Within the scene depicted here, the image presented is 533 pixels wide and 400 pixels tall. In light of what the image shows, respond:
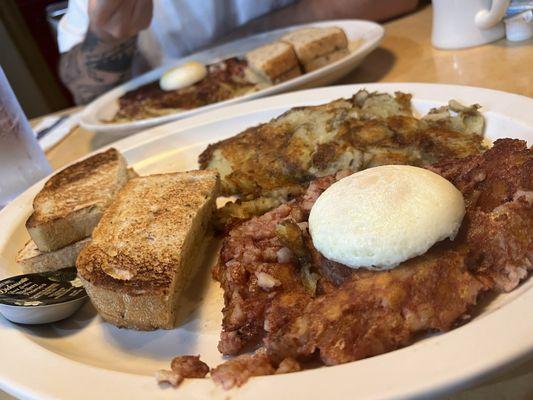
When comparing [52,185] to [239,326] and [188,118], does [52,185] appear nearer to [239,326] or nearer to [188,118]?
[188,118]

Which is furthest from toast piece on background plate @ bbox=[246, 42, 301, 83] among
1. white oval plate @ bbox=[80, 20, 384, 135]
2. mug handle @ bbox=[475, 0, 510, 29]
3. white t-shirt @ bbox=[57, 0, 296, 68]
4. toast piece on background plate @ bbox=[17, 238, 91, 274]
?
toast piece on background plate @ bbox=[17, 238, 91, 274]

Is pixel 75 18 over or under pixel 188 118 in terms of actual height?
over

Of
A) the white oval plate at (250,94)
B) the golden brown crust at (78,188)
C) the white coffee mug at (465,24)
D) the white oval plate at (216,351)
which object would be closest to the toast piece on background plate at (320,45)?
the white oval plate at (250,94)

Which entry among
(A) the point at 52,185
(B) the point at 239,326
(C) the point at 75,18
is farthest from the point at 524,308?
(C) the point at 75,18

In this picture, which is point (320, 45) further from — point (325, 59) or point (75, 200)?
point (75, 200)

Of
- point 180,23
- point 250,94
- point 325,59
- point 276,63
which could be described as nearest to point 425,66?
point 325,59

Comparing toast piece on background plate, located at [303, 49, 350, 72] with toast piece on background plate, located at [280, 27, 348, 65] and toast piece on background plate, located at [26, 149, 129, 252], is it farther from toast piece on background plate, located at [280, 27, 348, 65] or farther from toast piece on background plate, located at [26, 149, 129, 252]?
toast piece on background plate, located at [26, 149, 129, 252]
